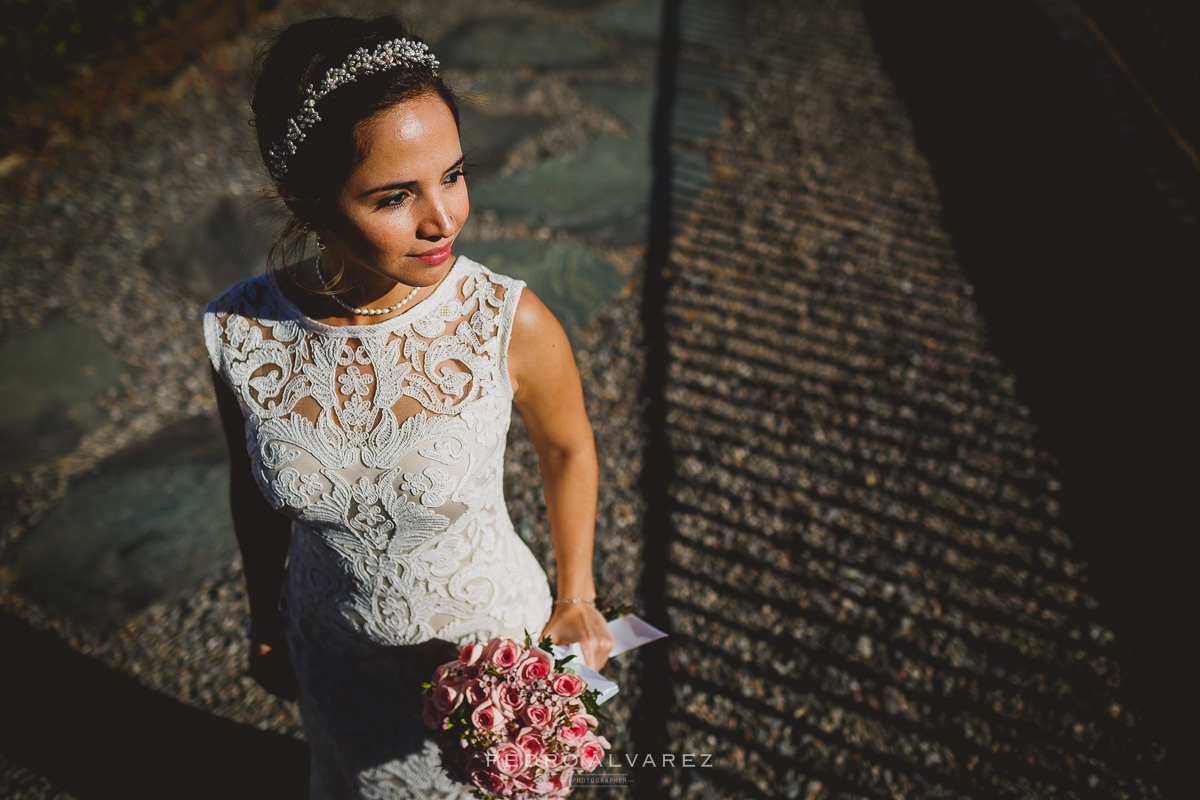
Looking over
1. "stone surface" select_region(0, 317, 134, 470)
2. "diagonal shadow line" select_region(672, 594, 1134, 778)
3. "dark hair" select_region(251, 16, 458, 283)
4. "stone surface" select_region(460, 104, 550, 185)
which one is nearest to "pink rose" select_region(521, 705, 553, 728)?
"dark hair" select_region(251, 16, 458, 283)

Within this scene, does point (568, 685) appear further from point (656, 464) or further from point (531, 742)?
point (656, 464)

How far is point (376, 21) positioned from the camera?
1.54 metres

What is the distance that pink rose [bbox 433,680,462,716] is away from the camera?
1.54 meters

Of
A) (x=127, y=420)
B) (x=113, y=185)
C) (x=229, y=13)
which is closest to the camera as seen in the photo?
(x=127, y=420)

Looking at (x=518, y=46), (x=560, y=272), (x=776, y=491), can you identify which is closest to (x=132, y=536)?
(x=560, y=272)

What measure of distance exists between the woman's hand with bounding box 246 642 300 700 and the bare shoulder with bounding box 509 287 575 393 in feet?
3.95

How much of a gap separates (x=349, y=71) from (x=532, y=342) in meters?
0.70

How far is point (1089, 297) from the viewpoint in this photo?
438 cm

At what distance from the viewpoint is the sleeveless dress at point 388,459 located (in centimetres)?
153

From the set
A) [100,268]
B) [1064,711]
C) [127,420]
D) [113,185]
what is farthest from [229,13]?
[1064,711]

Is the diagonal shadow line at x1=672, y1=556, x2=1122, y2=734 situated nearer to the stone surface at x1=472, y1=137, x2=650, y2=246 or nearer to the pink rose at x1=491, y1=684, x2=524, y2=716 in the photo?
the pink rose at x1=491, y1=684, x2=524, y2=716

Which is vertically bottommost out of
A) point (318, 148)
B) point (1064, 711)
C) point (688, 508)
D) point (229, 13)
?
point (1064, 711)

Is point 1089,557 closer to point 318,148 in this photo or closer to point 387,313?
point 387,313

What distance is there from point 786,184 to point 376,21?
4.36 m
